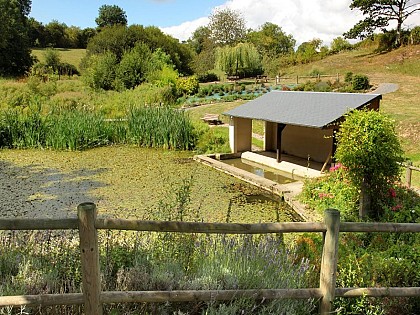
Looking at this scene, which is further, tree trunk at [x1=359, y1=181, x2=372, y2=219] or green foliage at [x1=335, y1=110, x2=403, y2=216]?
tree trunk at [x1=359, y1=181, x2=372, y2=219]

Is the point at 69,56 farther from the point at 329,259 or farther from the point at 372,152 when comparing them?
the point at 329,259

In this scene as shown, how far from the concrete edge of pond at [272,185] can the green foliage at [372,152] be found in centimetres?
108

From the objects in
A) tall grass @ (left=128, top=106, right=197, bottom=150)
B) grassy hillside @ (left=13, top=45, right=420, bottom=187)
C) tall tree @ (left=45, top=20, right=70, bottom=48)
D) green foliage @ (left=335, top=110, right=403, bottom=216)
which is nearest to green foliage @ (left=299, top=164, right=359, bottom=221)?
green foliage @ (left=335, top=110, right=403, bottom=216)

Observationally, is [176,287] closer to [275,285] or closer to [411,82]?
[275,285]

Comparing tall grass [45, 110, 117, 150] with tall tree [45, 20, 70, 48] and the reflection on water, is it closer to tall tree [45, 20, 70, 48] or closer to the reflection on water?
the reflection on water

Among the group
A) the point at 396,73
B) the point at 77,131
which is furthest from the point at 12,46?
the point at 396,73

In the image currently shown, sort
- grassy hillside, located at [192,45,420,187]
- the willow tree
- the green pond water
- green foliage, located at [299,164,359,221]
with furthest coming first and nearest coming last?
the willow tree
grassy hillside, located at [192,45,420,187]
the green pond water
green foliage, located at [299,164,359,221]

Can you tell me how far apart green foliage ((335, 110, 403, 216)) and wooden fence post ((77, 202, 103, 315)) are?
473cm

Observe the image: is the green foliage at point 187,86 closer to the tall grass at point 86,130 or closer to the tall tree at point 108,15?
the tall grass at point 86,130

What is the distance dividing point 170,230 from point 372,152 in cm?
443

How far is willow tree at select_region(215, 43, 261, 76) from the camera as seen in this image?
119 ft

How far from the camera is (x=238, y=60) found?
36688mm

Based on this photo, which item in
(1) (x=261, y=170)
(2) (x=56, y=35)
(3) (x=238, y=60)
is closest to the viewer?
(1) (x=261, y=170)

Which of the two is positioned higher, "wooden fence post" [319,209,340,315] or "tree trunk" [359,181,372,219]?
"wooden fence post" [319,209,340,315]
